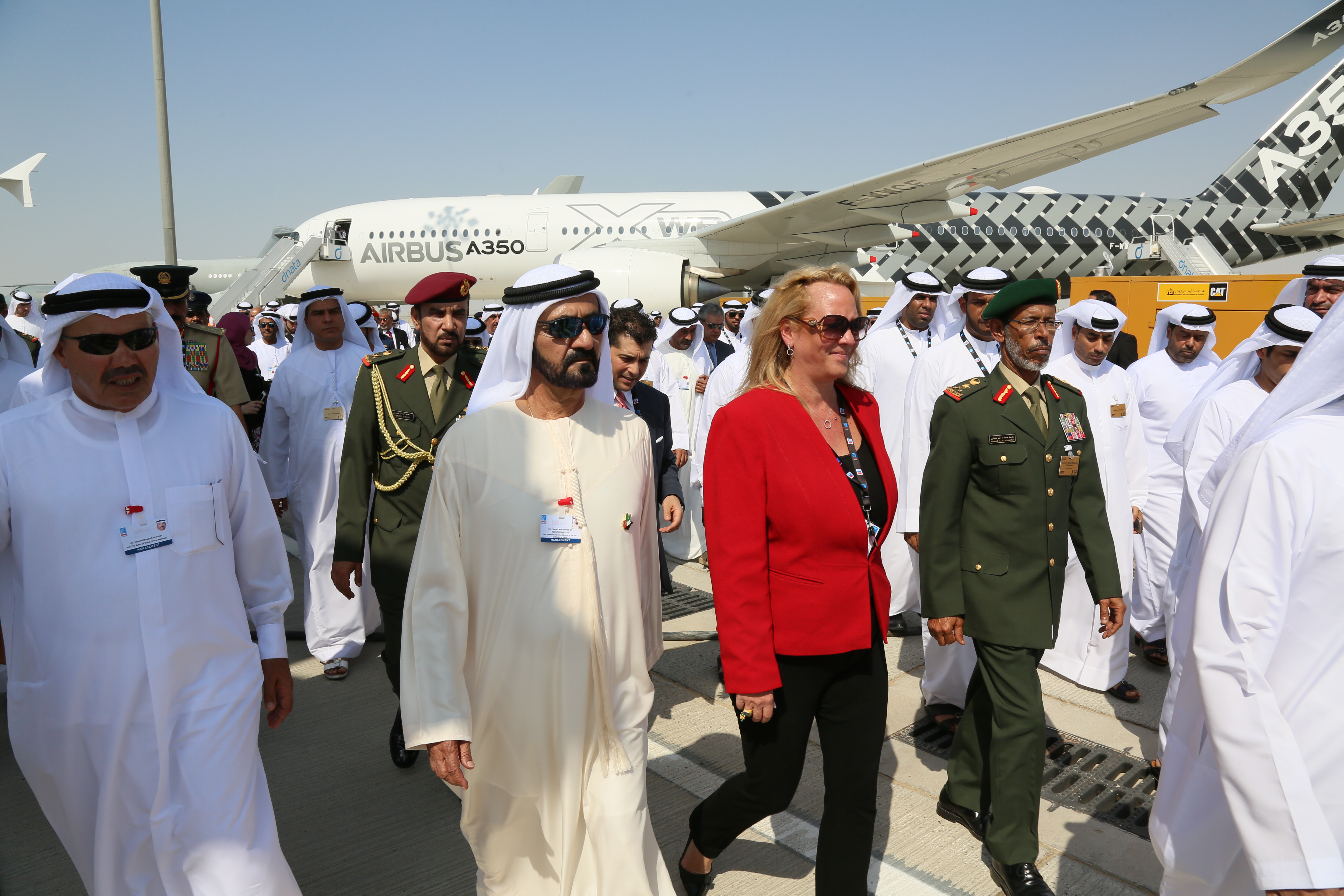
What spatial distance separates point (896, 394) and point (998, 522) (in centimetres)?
311

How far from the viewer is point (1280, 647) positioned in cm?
166

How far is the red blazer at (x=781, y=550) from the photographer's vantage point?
2.46m

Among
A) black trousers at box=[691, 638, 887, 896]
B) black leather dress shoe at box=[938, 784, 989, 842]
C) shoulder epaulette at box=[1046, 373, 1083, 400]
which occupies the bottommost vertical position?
black leather dress shoe at box=[938, 784, 989, 842]

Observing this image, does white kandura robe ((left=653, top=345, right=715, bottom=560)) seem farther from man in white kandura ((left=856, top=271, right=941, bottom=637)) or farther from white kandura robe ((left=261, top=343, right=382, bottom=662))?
white kandura robe ((left=261, top=343, right=382, bottom=662))

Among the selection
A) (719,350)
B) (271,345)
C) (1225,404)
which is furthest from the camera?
(271,345)

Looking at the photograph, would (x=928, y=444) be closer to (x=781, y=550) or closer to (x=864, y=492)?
(x=864, y=492)

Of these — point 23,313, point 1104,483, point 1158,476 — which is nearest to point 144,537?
point 1104,483

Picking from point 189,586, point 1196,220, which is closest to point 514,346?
point 189,586

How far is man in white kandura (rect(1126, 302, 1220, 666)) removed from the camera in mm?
5246

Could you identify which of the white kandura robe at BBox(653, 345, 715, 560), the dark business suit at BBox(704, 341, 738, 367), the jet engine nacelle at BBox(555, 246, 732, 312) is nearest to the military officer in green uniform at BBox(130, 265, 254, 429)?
the white kandura robe at BBox(653, 345, 715, 560)

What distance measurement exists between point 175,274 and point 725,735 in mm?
3738

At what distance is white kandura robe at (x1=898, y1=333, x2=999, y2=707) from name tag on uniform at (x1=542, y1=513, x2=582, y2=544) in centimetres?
231

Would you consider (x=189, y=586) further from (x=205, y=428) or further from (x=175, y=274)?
(x=175, y=274)

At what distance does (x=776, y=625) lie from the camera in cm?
251
